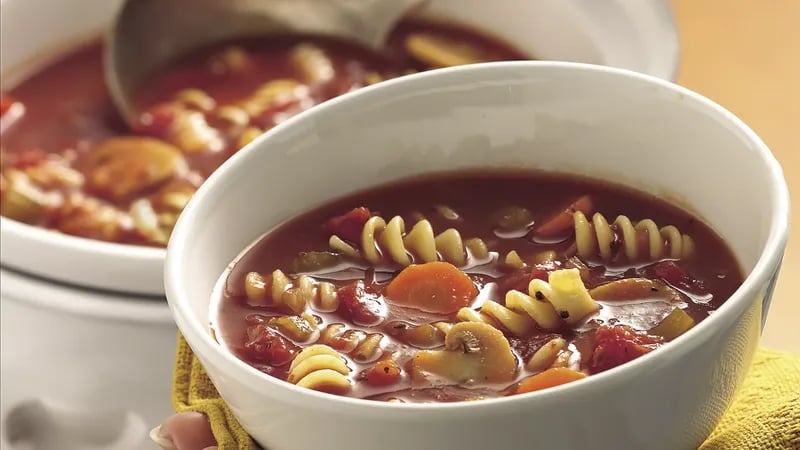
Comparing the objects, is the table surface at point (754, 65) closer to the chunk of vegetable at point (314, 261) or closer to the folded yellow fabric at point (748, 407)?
the folded yellow fabric at point (748, 407)

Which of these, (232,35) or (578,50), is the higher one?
(578,50)

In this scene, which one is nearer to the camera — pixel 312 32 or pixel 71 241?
pixel 71 241

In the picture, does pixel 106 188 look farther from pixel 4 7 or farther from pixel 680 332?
pixel 680 332

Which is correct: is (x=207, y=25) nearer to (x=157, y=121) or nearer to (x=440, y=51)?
(x=157, y=121)

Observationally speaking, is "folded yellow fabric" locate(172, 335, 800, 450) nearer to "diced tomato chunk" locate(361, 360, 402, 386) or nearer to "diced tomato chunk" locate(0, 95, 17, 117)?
"diced tomato chunk" locate(361, 360, 402, 386)

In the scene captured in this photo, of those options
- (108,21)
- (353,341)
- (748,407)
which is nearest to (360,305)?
(353,341)

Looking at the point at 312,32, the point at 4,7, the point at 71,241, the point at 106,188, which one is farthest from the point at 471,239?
the point at 4,7
